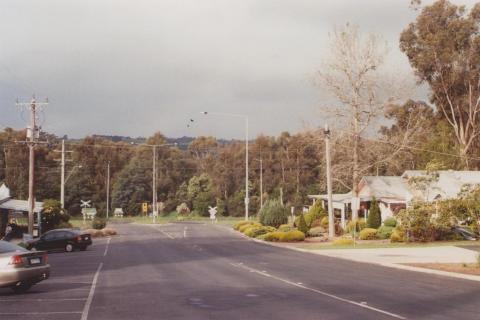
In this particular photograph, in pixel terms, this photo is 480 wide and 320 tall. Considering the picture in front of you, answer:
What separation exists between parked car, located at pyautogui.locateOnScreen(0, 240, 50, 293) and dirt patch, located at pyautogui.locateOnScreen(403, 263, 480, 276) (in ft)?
47.2

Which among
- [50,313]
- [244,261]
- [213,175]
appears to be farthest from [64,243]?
[213,175]

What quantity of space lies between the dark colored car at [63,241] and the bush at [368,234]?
718 inches

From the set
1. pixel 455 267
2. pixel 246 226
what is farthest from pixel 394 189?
pixel 455 267

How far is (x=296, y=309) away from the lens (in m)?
14.7

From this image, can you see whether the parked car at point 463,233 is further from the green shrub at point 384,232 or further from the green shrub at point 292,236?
the green shrub at point 292,236

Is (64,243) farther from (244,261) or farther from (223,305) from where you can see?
(223,305)

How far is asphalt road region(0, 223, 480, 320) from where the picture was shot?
14.3 m

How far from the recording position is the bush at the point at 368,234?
47062 mm

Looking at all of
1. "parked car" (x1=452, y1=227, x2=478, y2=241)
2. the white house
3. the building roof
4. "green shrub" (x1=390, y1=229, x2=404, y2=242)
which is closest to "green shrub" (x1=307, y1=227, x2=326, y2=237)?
the white house

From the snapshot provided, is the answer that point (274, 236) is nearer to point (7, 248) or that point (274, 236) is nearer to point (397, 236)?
point (397, 236)

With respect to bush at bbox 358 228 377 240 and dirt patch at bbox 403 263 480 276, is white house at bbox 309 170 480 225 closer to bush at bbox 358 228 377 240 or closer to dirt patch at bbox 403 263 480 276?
bush at bbox 358 228 377 240

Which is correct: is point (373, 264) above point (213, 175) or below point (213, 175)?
below

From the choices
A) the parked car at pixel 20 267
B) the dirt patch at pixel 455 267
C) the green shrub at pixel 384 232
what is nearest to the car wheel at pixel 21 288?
the parked car at pixel 20 267

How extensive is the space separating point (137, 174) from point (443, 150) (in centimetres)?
6209
